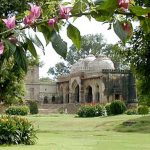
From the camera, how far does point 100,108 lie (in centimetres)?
3170

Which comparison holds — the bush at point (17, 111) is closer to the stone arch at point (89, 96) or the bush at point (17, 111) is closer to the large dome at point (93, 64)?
the large dome at point (93, 64)

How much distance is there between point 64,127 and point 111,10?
805 inches

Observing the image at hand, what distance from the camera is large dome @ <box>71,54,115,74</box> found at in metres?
46.8

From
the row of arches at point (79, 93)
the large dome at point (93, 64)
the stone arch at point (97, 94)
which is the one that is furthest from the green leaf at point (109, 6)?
the stone arch at point (97, 94)

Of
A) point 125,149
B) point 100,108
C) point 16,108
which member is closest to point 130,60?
point 125,149

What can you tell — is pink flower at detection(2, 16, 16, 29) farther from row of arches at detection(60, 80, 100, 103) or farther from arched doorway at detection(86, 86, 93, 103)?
arched doorway at detection(86, 86, 93, 103)

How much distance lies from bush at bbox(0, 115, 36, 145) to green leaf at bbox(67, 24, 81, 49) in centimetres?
1043

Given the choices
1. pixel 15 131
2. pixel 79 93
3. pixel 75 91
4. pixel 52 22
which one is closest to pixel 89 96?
pixel 79 93

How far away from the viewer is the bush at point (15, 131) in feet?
38.5

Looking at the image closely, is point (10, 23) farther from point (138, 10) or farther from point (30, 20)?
point (138, 10)

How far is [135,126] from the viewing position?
20797 mm

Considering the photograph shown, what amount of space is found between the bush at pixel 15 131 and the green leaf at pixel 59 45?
1048 cm

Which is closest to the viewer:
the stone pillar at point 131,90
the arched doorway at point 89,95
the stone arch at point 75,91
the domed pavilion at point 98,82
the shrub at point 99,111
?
the shrub at point 99,111

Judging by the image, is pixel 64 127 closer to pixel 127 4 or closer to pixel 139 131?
pixel 139 131
